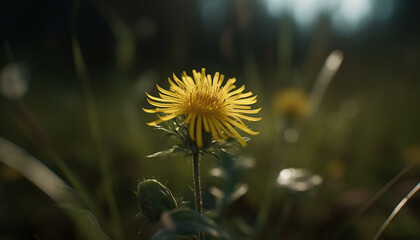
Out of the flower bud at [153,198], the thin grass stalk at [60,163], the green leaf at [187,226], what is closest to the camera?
the green leaf at [187,226]

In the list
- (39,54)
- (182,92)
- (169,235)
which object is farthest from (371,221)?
(39,54)

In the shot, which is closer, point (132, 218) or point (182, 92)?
point (182, 92)

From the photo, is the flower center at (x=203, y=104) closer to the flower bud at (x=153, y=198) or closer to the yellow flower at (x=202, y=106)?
the yellow flower at (x=202, y=106)

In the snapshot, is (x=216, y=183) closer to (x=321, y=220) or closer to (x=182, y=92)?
(x=321, y=220)

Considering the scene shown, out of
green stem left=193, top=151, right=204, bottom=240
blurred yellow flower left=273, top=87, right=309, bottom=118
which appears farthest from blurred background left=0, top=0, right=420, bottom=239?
green stem left=193, top=151, right=204, bottom=240

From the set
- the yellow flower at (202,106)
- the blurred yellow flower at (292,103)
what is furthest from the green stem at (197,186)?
the blurred yellow flower at (292,103)

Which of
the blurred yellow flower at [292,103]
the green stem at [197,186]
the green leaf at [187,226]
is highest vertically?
the blurred yellow flower at [292,103]

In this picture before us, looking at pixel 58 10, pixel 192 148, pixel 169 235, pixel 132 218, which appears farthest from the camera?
pixel 58 10
